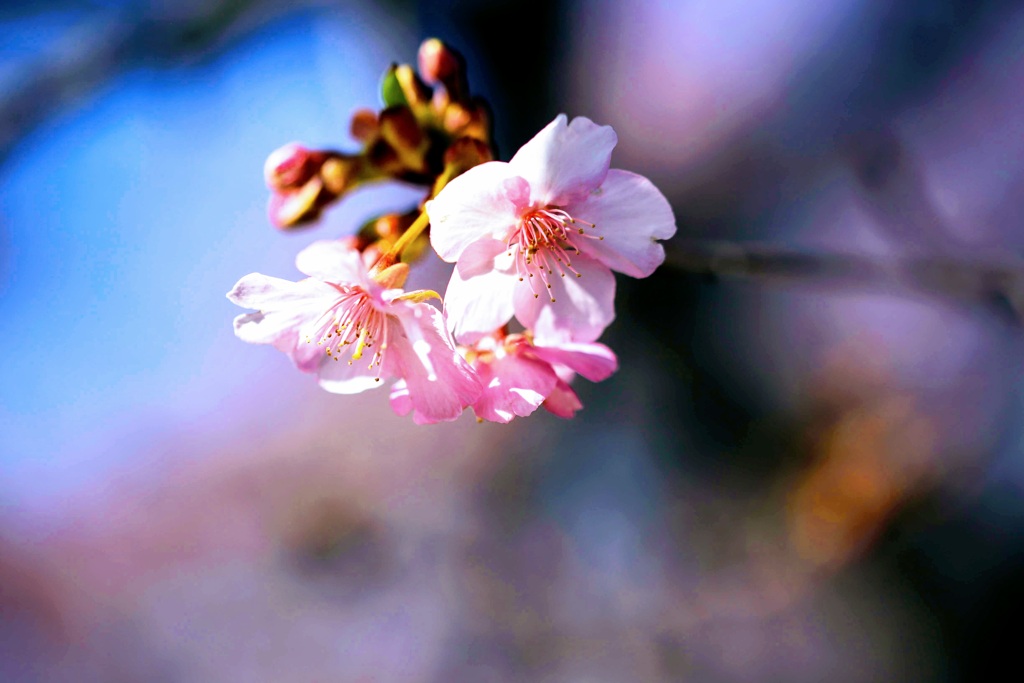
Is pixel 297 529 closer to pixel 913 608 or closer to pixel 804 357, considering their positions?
pixel 804 357

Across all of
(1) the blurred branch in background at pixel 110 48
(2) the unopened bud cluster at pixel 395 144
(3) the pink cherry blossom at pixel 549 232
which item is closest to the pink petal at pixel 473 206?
(3) the pink cherry blossom at pixel 549 232

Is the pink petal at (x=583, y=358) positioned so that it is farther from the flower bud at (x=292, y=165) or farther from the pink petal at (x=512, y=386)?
the flower bud at (x=292, y=165)

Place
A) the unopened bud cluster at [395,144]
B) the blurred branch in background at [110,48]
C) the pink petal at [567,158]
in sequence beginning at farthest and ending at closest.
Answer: the blurred branch in background at [110,48]
the unopened bud cluster at [395,144]
the pink petal at [567,158]

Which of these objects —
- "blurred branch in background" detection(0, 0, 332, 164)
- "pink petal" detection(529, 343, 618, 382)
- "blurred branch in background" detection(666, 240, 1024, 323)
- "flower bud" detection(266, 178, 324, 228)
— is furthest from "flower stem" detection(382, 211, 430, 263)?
"blurred branch in background" detection(0, 0, 332, 164)

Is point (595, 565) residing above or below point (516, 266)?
below

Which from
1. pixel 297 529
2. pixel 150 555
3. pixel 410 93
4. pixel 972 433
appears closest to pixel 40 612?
pixel 150 555
